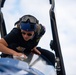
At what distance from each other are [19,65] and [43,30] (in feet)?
4.89

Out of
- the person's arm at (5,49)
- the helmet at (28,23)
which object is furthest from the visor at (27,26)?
the person's arm at (5,49)

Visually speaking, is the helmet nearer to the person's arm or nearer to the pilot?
the pilot

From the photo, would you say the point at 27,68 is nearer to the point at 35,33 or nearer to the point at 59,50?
the point at 35,33

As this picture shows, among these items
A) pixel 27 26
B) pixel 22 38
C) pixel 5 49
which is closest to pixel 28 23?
pixel 27 26

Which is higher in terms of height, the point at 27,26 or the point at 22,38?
the point at 27,26

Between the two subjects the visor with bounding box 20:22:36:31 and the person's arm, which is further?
the visor with bounding box 20:22:36:31

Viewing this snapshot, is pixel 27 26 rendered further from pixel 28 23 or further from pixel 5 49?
pixel 5 49

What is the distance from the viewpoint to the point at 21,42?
454 centimetres

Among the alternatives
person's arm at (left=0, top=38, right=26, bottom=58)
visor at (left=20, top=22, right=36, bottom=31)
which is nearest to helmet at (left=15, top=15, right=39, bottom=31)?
visor at (left=20, top=22, right=36, bottom=31)

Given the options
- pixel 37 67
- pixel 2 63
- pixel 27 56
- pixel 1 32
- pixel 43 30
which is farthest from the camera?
pixel 1 32

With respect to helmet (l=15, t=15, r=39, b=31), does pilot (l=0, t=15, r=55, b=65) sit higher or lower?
lower

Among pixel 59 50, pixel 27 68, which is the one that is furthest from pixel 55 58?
pixel 27 68

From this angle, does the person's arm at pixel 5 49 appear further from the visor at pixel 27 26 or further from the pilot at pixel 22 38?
the visor at pixel 27 26

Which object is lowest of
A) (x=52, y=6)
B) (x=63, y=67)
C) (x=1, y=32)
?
(x=63, y=67)
